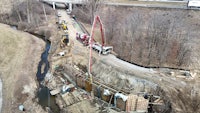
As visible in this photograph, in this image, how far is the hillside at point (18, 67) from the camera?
29.9 metres

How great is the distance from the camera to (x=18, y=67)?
37.5 m

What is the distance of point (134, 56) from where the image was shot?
37.9 metres

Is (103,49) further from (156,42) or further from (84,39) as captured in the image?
(156,42)

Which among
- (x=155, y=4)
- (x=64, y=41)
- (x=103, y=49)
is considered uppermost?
(x=155, y=4)

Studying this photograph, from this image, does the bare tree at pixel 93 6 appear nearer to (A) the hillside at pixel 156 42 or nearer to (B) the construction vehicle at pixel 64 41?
(A) the hillside at pixel 156 42

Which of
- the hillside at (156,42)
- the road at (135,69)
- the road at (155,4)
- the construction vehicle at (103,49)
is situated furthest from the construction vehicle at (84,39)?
the road at (155,4)

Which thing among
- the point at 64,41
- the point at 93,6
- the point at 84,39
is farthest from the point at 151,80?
the point at 93,6

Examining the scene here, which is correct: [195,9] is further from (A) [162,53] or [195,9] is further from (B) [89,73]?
(B) [89,73]

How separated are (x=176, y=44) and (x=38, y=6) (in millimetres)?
43026

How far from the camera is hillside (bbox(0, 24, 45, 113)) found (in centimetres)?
2994

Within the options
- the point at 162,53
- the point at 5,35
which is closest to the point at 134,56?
the point at 162,53

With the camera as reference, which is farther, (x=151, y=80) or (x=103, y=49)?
(x=103, y=49)

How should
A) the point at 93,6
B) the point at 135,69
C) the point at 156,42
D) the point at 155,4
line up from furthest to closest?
the point at 155,4
the point at 93,6
the point at 156,42
the point at 135,69

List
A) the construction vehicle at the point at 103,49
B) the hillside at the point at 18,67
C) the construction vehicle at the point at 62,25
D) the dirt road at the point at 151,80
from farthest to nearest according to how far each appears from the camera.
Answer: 1. the construction vehicle at the point at 62,25
2. the construction vehicle at the point at 103,49
3. the hillside at the point at 18,67
4. the dirt road at the point at 151,80
